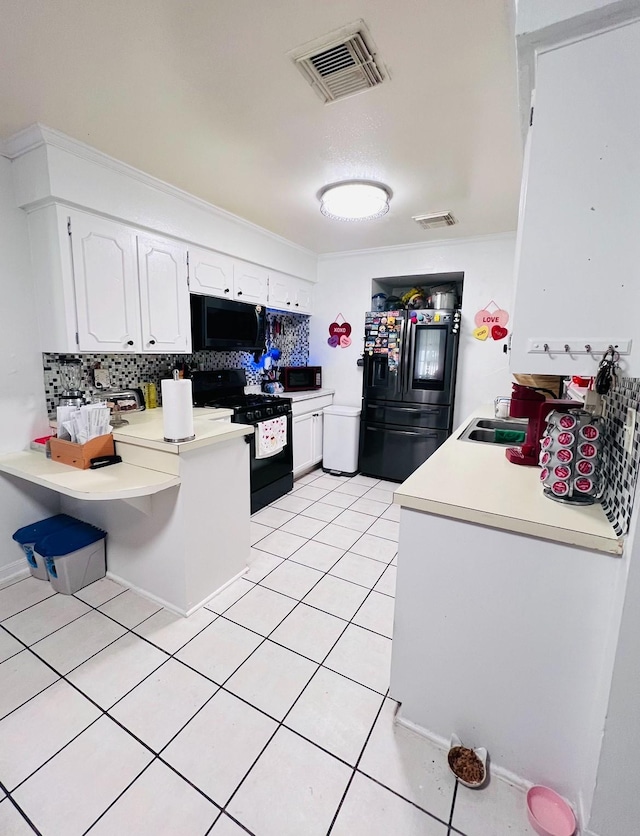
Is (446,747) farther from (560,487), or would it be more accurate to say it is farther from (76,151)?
(76,151)

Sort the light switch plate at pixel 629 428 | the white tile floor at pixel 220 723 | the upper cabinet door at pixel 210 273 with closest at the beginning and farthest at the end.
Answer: the light switch plate at pixel 629 428
the white tile floor at pixel 220 723
the upper cabinet door at pixel 210 273

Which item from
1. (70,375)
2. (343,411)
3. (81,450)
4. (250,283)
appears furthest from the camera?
(343,411)

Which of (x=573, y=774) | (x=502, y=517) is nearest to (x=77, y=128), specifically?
(x=502, y=517)

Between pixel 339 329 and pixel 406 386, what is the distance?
1123 millimetres

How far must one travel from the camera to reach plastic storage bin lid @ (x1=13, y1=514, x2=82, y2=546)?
6.89 feet

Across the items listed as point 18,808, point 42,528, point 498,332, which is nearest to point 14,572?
point 42,528

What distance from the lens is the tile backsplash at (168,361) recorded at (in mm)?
2338

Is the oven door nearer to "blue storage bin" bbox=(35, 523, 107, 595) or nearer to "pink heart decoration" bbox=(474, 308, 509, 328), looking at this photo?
"blue storage bin" bbox=(35, 523, 107, 595)

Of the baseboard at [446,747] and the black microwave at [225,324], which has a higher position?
the black microwave at [225,324]

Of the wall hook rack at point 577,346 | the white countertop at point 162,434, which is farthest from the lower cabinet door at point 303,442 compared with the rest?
the wall hook rack at point 577,346

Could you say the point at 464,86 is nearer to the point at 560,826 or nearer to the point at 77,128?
the point at 77,128

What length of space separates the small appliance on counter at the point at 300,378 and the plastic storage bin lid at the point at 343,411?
0.36m

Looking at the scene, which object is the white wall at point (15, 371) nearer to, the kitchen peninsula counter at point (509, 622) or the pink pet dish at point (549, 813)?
the kitchen peninsula counter at point (509, 622)

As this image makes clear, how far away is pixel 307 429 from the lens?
3799mm
